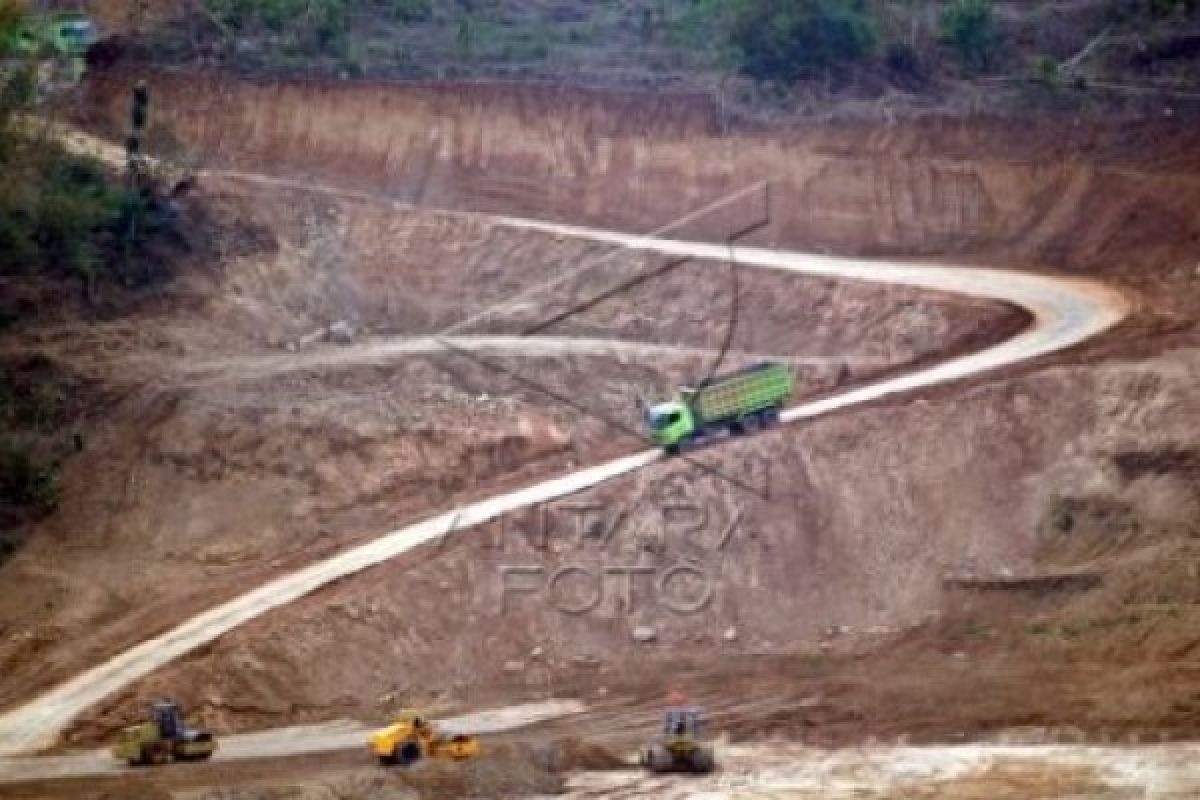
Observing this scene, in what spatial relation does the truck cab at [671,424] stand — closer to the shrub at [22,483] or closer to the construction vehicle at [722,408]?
the construction vehicle at [722,408]

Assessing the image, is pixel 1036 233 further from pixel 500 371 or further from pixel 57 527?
pixel 57 527

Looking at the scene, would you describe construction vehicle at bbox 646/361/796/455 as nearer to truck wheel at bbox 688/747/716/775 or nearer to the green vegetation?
truck wheel at bbox 688/747/716/775

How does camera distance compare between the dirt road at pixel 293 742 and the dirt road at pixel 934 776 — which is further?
the dirt road at pixel 293 742

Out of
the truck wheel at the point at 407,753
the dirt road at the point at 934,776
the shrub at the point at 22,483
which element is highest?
the shrub at the point at 22,483

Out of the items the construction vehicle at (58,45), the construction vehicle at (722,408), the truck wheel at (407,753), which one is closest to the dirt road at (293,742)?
the truck wheel at (407,753)

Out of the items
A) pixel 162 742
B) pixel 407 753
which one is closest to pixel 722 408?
pixel 407 753
